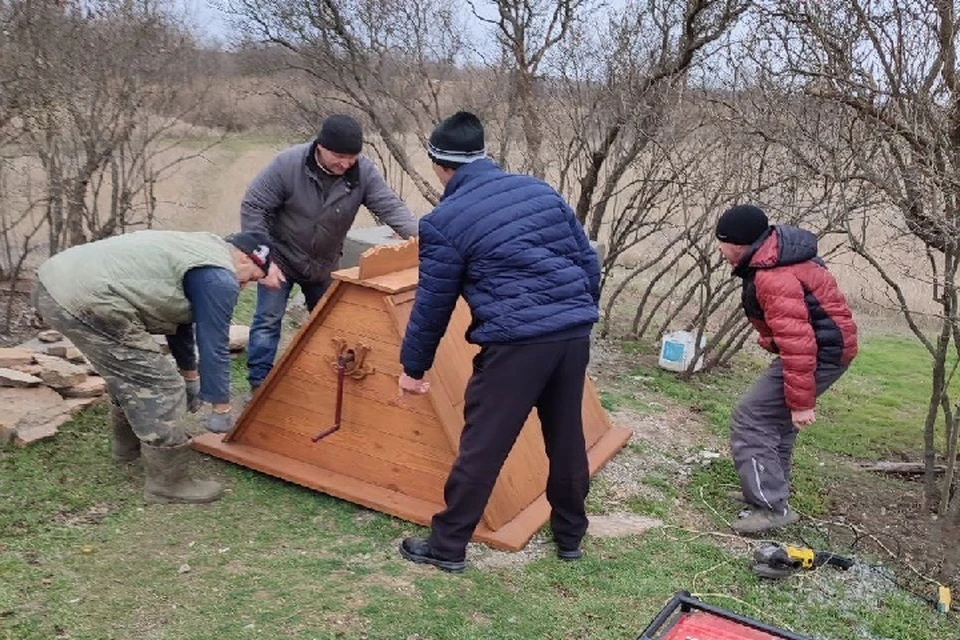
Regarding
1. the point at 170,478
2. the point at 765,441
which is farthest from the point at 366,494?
the point at 765,441

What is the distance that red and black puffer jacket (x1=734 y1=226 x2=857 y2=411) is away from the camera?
4.54 meters

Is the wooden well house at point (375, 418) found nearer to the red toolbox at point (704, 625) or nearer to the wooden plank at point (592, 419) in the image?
the wooden plank at point (592, 419)

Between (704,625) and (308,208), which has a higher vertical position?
(308,208)

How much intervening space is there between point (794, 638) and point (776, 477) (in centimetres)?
234

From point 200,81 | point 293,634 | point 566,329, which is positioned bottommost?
point 293,634

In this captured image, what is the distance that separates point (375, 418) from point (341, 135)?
1582mm

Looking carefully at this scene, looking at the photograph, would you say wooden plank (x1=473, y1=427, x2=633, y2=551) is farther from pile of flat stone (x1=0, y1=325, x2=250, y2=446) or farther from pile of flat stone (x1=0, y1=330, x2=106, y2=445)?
pile of flat stone (x1=0, y1=330, x2=106, y2=445)

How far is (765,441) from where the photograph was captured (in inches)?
194

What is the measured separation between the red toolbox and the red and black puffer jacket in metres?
1.98

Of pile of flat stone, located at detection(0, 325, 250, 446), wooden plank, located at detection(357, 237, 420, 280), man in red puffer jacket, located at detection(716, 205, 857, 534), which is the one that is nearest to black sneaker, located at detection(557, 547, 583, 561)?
man in red puffer jacket, located at detection(716, 205, 857, 534)

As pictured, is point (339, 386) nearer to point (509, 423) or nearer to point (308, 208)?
point (509, 423)

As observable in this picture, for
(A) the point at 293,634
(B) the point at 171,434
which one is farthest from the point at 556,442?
(B) the point at 171,434

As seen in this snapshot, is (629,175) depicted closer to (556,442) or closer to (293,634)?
(556,442)

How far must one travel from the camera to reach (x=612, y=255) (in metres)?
9.59
